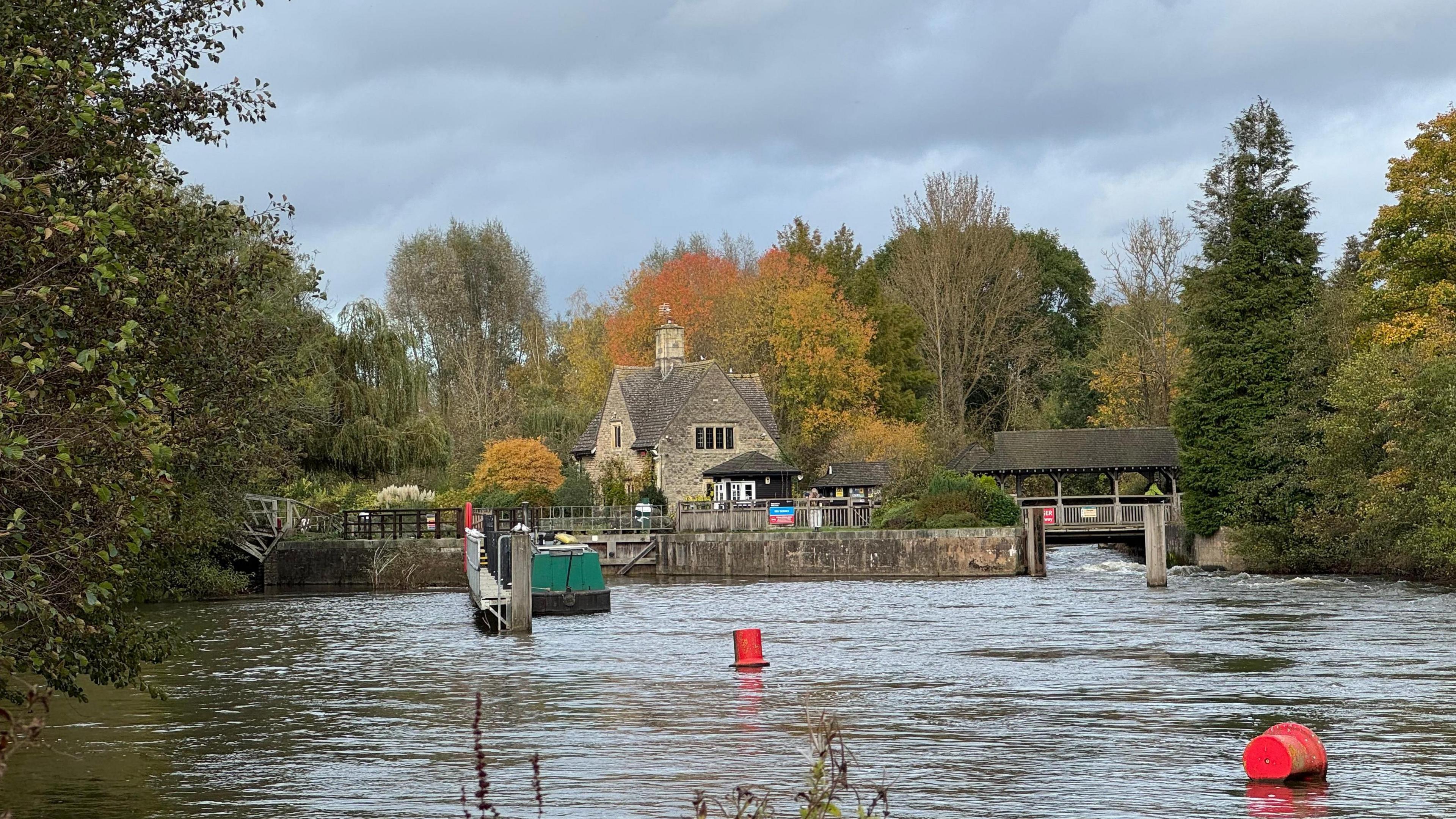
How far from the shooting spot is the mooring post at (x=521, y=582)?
29531 millimetres

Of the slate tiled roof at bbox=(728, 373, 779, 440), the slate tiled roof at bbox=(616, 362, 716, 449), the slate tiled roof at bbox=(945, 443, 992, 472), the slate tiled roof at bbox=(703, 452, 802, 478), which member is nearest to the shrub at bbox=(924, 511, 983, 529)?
the slate tiled roof at bbox=(945, 443, 992, 472)

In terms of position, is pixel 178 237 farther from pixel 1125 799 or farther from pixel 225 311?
pixel 1125 799

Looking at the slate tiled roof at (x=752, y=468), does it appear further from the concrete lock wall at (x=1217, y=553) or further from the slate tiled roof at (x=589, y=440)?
the concrete lock wall at (x=1217, y=553)

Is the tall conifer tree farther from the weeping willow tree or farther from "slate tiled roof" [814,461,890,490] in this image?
the weeping willow tree

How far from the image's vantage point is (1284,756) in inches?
535

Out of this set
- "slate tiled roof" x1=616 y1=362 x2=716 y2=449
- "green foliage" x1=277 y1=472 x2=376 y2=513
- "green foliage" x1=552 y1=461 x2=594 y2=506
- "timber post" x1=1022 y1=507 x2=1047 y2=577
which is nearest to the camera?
"timber post" x1=1022 y1=507 x2=1047 y2=577

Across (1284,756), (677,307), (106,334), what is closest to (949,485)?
(677,307)

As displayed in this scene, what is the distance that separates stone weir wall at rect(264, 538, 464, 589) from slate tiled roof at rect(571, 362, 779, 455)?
15837mm

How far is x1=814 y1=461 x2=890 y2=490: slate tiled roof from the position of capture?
60.1 m

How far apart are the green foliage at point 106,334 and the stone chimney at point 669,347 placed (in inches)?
2088

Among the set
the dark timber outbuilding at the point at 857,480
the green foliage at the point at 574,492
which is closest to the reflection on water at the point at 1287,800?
the dark timber outbuilding at the point at 857,480

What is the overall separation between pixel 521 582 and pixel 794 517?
26243 millimetres

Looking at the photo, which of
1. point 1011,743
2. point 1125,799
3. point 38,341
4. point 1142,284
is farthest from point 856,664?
point 1142,284

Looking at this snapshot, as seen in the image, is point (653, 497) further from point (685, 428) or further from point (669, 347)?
point (669, 347)
